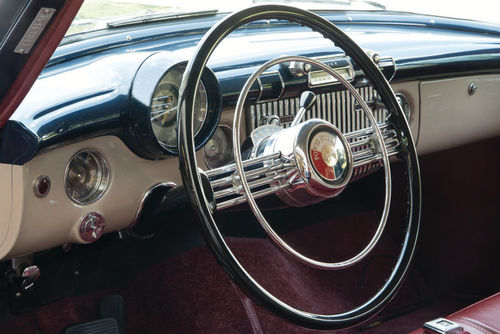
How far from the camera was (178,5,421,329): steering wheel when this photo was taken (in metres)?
1.02

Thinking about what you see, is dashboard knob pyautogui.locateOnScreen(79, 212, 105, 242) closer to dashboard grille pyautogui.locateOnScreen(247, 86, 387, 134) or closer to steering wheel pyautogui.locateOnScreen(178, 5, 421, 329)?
steering wheel pyautogui.locateOnScreen(178, 5, 421, 329)

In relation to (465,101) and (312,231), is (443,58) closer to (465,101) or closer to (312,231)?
(465,101)

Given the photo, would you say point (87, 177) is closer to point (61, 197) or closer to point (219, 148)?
point (61, 197)

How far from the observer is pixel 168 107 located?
127 centimetres

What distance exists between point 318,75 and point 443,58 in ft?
1.94

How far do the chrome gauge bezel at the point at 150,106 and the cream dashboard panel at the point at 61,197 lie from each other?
0.05 m

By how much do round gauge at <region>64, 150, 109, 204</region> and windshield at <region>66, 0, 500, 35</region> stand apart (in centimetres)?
42

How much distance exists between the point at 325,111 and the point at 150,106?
20.0 inches

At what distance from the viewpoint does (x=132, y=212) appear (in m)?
1.34

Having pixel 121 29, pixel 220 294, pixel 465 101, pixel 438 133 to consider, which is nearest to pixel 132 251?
pixel 220 294

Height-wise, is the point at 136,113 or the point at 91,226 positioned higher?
the point at 136,113

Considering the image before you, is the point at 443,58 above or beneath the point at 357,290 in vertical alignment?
above

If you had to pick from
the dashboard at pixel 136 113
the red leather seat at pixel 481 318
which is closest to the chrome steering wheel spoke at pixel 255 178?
the dashboard at pixel 136 113

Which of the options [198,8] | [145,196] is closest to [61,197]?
[145,196]
